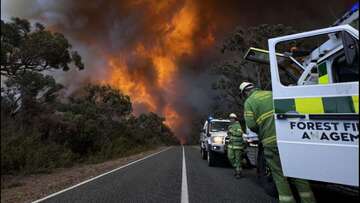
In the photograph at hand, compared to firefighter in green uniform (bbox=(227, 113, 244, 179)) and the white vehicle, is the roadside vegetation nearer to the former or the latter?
firefighter in green uniform (bbox=(227, 113, 244, 179))

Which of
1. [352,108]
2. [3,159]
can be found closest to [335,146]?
[352,108]

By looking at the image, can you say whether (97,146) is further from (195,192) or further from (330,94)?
(330,94)

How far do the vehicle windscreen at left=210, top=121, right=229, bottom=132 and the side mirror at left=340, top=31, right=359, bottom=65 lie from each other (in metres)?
11.1

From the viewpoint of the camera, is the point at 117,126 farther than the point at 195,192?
Yes

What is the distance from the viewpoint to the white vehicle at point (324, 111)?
3.74m

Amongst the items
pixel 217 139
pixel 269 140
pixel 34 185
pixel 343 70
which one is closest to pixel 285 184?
pixel 269 140

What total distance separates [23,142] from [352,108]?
52.3 ft

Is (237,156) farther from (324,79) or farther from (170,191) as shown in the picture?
(324,79)

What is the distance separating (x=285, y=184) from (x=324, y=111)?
110 centimetres

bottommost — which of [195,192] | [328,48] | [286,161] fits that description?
[195,192]

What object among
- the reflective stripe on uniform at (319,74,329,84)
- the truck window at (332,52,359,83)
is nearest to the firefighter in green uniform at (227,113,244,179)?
the reflective stripe on uniform at (319,74,329,84)

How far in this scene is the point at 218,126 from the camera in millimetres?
15266

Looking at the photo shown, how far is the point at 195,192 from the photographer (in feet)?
24.8

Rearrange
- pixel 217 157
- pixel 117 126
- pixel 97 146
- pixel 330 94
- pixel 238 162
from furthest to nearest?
pixel 117 126 < pixel 97 146 < pixel 217 157 < pixel 238 162 < pixel 330 94
